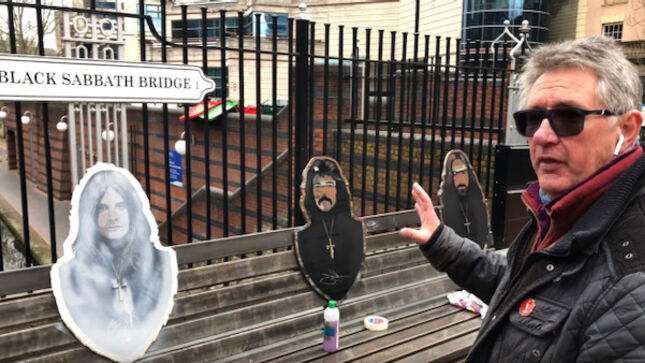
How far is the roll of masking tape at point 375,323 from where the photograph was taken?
3525 mm

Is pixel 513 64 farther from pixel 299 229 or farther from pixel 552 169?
pixel 552 169

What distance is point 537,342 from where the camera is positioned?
1.39 m

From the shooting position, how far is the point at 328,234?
3496 millimetres

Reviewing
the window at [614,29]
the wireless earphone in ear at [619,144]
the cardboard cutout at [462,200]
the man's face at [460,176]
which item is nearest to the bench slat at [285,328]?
the cardboard cutout at [462,200]

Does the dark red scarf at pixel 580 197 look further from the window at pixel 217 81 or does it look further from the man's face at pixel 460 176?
the man's face at pixel 460 176

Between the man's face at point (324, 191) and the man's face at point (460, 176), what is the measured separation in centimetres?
142

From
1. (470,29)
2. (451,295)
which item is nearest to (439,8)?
(470,29)

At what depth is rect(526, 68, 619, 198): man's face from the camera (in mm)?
1466

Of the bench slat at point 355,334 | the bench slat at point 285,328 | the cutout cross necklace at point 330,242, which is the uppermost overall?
the cutout cross necklace at point 330,242

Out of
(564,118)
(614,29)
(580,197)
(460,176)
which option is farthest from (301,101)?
(614,29)

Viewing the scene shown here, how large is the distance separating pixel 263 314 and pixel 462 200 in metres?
2.22

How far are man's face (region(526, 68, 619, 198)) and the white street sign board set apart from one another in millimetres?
2018

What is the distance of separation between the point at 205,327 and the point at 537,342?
209 centimetres

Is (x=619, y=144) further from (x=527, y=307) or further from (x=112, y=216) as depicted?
(x=112, y=216)
